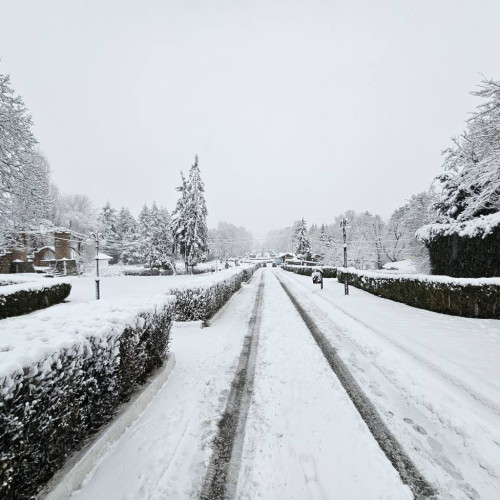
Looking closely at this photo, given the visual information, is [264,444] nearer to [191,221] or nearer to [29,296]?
[29,296]

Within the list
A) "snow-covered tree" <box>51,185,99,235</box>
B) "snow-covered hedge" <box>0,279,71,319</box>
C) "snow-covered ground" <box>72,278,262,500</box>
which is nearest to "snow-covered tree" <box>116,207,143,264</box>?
"snow-covered tree" <box>51,185,99,235</box>

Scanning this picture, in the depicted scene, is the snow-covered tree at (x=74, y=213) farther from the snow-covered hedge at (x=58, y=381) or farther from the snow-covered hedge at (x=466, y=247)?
the snow-covered hedge at (x=466, y=247)

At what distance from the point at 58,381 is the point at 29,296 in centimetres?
1396

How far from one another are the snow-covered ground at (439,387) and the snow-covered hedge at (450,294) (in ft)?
1.83

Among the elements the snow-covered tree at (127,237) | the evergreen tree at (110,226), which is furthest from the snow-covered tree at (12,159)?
the evergreen tree at (110,226)

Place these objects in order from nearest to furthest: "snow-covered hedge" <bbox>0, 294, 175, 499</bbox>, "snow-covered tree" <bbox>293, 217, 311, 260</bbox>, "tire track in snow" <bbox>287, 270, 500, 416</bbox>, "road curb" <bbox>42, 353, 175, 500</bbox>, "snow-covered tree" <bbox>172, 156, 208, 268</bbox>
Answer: "snow-covered hedge" <bbox>0, 294, 175, 499</bbox> → "road curb" <bbox>42, 353, 175, 500</bbox> → "tire track in snow" <bbox>287, 270, 500, 416</bbox> → "snow-covered tree" <bbox>172, 156, 208, 268</bbox> → "snow-covered tree" <bbox>293, 217, 311, 260</bbox>

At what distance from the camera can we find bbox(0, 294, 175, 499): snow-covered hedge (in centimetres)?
185

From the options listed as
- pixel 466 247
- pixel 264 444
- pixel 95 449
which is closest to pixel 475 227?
pixel 466 247

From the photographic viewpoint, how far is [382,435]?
124 inches

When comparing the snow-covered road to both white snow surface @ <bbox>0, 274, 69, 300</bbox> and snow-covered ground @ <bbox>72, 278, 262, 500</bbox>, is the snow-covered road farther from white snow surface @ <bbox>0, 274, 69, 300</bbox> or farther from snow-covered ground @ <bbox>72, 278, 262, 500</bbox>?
white snow surface @ <bbox>0, 274, 69, 300</bbox>

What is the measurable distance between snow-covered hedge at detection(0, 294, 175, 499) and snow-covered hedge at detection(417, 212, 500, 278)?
16.1m

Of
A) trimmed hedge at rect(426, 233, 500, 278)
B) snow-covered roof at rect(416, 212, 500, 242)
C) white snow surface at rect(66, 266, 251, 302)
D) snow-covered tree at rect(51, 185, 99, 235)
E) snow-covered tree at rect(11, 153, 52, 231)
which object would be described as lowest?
white snow surface at rect(66, 266, 251, 302)

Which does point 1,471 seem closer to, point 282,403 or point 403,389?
point 282,403

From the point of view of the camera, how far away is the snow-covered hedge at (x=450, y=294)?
8758mm
